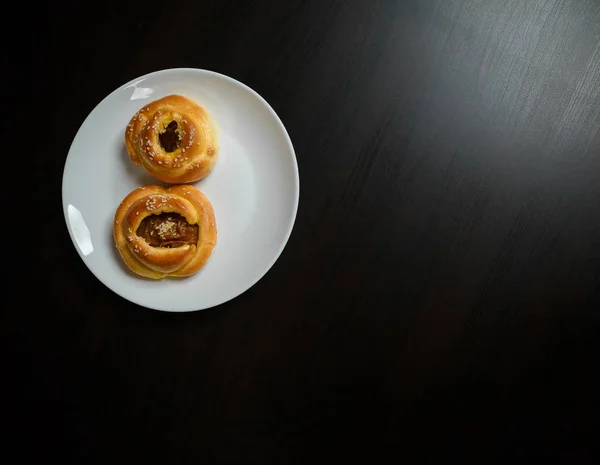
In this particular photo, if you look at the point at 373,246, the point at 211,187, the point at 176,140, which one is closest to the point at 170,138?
the point at 176,140

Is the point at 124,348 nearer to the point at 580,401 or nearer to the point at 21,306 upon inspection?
the point at 21,306

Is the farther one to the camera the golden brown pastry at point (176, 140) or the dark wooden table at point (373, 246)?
the dark wooden table at point (373, 246)

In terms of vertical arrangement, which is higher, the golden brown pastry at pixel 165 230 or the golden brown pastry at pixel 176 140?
the golden brown pastry at pixel 176 140

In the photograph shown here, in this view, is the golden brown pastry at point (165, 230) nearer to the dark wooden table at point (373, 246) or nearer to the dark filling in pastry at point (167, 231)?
the dark filling in pastry at point (167, 231)

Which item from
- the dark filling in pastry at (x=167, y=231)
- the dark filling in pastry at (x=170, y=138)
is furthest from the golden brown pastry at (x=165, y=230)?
the dark filling in pastry at (x=170, y=138)

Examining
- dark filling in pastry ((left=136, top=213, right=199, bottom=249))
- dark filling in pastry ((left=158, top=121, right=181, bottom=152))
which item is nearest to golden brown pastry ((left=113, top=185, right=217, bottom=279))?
dark filling in pastry ((left=136, top=213, right=199, bottom=249))

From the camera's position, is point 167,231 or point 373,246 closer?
point 167,231

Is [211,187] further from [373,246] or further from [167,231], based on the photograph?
[373,246]

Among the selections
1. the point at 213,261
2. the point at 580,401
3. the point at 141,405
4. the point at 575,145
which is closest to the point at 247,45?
the point at 213,261

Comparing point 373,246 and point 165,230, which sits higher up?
point 373,246
